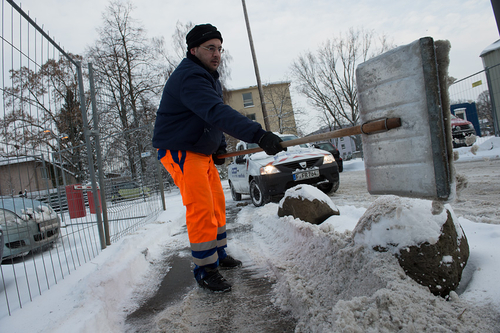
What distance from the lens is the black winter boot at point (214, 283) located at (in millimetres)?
2168

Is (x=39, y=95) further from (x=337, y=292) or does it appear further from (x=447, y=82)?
(x=447, y=82)

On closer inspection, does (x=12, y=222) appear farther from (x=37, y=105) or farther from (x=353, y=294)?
(x=353, y=294)

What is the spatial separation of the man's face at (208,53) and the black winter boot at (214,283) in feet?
5.56

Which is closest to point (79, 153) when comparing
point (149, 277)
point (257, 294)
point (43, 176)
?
point (43, 176)

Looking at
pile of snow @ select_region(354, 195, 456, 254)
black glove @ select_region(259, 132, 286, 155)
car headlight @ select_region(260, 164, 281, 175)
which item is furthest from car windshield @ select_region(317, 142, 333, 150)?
black glove @ select_region(259, 132, 286, 155)

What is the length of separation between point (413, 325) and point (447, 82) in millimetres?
1141

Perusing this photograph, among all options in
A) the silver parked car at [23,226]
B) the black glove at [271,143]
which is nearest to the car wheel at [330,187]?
the black glove at [271,143]

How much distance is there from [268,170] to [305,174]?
27.9 inches

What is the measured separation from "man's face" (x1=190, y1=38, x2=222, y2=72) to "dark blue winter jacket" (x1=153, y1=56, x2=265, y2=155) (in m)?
0.04

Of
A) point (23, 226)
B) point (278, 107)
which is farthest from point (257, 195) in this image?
point (278, 107)

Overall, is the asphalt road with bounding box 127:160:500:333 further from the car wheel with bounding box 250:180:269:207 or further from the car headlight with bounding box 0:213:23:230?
the car wheel with bounding box 250:180:269:207

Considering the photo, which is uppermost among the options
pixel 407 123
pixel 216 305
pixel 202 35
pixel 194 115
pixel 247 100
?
pixel 247 100

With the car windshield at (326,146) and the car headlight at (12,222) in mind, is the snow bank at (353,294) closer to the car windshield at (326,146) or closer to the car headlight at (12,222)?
the car headlight at (12,222)

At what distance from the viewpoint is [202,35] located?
2436 millimetres
